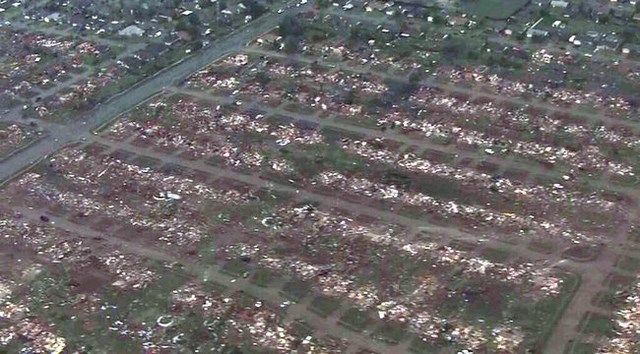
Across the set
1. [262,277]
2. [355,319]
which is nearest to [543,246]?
[355,319]

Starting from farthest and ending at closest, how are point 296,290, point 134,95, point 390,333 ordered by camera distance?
point 134,95, point 296,290, point 390,333

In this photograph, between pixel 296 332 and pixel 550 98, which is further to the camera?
pixel 550 98

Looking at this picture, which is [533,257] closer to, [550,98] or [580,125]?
[580,125]

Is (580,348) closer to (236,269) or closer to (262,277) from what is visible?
(262,277)

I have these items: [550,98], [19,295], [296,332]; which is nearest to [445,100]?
[550,98]

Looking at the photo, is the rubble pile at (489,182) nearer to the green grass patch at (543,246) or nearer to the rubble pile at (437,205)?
the rubble pile at (437,205)

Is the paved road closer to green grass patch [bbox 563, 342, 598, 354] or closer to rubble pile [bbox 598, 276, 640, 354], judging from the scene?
green grass patch [bbox 563, 342, 598, 354]

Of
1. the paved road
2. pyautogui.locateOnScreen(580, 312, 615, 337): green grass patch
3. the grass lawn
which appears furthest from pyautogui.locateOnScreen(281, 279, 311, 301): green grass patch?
the grass lawn

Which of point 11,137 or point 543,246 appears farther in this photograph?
point 11,137
